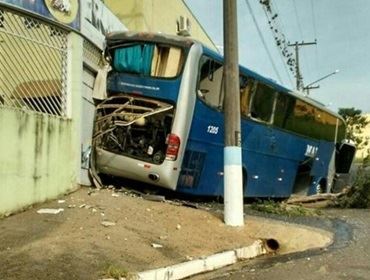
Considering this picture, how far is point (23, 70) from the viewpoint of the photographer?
9.73 metres

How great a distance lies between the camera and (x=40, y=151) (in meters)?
9.45

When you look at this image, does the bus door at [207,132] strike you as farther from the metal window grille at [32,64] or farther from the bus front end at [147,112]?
the metal window grille at [32,64]

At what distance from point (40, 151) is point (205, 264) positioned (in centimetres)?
367

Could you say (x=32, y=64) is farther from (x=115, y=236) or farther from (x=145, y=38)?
(x=115, y=236)

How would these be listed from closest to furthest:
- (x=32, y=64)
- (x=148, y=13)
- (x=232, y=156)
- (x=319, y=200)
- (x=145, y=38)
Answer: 1. (x=32, y=64)
2. (x=232, y=156)
3. (x=145, y=38)
4. (x=319, y=200)
5. (x=148, y=13)

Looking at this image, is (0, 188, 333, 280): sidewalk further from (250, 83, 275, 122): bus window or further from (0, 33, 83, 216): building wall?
(250, 83, 275, 122): bus window

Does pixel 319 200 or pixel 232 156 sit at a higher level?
pixel 232 156

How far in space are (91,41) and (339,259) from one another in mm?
6721

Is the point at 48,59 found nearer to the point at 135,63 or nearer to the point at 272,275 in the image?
the point at 135,63

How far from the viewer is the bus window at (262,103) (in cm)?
1362

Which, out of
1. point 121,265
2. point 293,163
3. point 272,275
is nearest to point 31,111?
point 121,265

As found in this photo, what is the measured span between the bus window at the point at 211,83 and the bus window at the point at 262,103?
164cm

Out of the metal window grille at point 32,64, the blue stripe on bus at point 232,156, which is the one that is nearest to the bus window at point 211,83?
the blue stripe on bus at point 232,156

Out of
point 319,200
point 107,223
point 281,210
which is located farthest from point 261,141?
point 107,223
